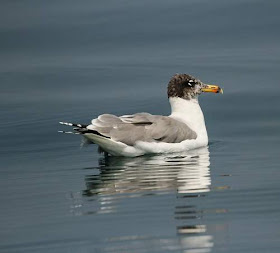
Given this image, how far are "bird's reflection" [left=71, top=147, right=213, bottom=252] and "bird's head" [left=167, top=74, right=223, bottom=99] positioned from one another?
3.74 ft

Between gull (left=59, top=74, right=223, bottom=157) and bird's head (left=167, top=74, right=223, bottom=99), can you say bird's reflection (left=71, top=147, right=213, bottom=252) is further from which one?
bird's head (left=167, top=74, right=223, bottom=99)

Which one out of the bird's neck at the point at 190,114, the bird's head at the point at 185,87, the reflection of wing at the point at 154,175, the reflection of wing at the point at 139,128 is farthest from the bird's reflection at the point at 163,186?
the bird's head at the point at 185,87

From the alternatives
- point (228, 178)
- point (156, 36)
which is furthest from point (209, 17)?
point (228, 178)

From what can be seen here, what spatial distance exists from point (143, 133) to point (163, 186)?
238 centimetres

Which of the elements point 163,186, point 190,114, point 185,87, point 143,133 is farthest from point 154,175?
point 185,87

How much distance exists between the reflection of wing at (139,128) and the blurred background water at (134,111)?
0.31 m

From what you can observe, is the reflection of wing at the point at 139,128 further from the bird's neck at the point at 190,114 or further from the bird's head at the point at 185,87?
the bird's head at the point at 185,87

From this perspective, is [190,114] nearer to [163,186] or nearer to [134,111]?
[134,111]

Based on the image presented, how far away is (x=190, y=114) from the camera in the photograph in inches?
635

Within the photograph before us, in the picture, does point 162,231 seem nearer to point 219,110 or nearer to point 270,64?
point 219,110

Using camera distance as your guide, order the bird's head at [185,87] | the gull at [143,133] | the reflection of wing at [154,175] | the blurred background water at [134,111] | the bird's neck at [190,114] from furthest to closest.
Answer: the bird's head at [185,87]
the bird's neck at [190,114]
the gull at [143,133]
the reflection of wing at [154,175]
the blurred background water at [134,111]

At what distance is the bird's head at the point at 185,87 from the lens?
16.4 metres

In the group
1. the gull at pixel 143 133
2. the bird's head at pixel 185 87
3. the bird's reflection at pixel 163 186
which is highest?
the bird's head at pixel 185 87

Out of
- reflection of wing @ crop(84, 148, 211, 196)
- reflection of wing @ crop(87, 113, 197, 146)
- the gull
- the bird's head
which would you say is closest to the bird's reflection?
reflection of wing @ crop(84, 148, 211, 196)
